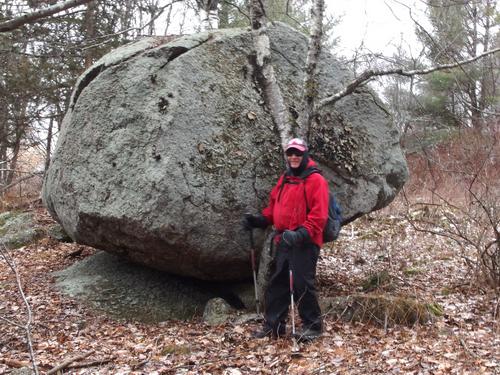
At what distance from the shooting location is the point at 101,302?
621 centimetres

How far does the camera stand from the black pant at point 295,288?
504cm

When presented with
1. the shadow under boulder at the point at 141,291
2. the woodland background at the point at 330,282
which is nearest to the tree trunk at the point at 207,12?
the woodland background at the point at 330,282

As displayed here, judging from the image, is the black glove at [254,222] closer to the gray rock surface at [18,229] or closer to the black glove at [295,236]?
the black glove at [295,236]

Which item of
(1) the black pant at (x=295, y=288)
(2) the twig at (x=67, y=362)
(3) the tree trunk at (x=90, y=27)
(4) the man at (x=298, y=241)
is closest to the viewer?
(2) the twig at (x=67, y=362)

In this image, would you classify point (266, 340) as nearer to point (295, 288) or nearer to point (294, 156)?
point (295, 288)

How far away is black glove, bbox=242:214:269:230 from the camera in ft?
18.2

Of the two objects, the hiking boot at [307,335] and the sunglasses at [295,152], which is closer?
the hiking boot at [307,335]

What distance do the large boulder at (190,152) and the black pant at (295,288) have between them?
0.80m

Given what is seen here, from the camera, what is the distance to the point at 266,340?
5074 mm

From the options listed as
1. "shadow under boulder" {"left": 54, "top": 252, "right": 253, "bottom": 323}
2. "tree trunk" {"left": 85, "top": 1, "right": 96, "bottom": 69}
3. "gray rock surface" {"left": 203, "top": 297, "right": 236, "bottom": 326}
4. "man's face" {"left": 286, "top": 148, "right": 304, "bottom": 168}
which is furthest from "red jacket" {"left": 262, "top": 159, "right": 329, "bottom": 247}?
"tree trunk" {"left": 85, "top": 1, "right": 96, "bottom": 69}

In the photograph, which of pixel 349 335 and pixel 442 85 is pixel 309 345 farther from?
Result: pixel 442 85

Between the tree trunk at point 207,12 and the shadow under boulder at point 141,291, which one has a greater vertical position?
the tree trunk at point 207,12

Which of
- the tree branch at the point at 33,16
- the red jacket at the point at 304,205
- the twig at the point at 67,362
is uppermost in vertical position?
the tree branch at the point at 33,16

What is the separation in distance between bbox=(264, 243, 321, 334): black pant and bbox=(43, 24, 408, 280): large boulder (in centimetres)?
80
